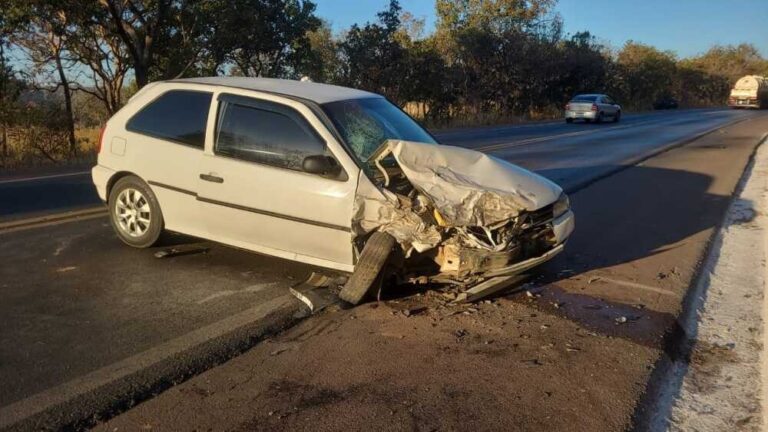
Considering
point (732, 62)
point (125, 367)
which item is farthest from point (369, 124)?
point (732, 62)

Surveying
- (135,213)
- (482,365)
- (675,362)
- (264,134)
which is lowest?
(675,362)

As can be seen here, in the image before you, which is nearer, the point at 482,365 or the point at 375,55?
the point at 482,365

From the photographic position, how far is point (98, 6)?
1822 centimetres

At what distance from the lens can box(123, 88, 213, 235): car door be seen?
582 centimetres

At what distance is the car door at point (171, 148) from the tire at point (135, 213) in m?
0.11

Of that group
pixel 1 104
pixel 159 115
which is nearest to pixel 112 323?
pixel 159 115

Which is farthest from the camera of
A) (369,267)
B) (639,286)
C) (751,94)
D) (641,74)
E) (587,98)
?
(751,94)

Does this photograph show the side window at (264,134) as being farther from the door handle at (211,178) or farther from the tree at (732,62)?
the tree at (732,62)

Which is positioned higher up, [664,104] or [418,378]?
[418,378]

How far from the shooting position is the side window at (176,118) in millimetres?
5863

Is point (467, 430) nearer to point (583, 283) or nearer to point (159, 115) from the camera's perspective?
point (583, 283)

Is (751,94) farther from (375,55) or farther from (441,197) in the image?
(441,197)

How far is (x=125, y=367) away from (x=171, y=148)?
2.70 meters

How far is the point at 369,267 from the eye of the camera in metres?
4.77
